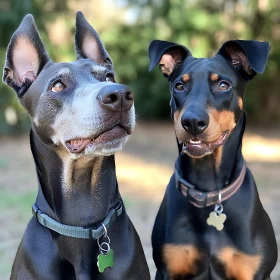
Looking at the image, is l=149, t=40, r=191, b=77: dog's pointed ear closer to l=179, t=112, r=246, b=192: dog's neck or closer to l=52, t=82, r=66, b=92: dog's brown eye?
l=179, t=112, r=246, b=192: dog's neck

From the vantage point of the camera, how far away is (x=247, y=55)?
372 centimetres

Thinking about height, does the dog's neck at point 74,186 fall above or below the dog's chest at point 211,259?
above

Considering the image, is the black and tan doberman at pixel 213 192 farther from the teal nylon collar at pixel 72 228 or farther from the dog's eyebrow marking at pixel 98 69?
the teal nylon collar at pixel 72 228

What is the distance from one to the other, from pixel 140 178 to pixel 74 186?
21.6ft

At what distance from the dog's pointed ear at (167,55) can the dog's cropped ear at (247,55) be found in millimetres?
359

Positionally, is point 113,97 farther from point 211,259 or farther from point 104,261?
point 211,259

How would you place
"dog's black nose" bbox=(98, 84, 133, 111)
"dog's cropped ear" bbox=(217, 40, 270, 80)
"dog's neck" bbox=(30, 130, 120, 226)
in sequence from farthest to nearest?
1. "dog's cropped ear" bbox=(217, 40, 270, 80)
2. "dog's neck" bbox=(30, 130, 120, 226)
3. "dog's black nose" bbox=(98, 84, 133, 111)

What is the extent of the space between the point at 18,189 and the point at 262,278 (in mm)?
6228

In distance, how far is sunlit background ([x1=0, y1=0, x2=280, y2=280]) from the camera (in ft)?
32.6

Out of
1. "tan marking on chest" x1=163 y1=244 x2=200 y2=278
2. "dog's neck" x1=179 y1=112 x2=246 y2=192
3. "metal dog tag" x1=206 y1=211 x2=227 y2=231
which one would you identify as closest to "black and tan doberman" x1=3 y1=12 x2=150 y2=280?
"tan marking on chest" x1=163 y1=244 x2=200 y2=278

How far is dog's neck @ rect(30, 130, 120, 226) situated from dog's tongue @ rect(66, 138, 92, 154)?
5.8 inches

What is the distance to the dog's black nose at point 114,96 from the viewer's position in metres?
2.78

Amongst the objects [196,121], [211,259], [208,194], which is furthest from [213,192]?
[196,121]

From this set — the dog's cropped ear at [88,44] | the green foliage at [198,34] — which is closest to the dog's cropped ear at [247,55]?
the dog's cropped ear at [88,44]
